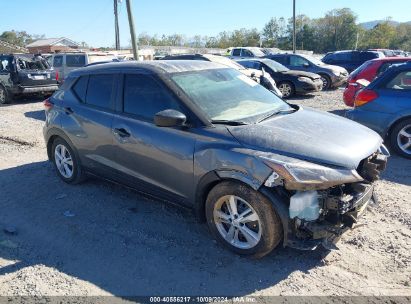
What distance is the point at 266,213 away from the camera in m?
3.24

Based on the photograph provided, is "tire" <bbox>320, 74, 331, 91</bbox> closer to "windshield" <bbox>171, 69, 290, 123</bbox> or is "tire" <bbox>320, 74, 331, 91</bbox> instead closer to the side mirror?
"windshield" <bbox>171, 69, 290, 123</bbox>

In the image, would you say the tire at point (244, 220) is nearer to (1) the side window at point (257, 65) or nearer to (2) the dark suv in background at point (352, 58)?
(1) the side window at point (257, 65)

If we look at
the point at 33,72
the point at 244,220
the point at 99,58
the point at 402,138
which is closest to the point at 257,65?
the point at 99,58

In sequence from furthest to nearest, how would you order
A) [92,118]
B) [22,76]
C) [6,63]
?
[6,63] < [22,76] < [92,118]

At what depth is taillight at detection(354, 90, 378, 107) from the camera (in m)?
6.60

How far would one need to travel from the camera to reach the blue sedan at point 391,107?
6.38m

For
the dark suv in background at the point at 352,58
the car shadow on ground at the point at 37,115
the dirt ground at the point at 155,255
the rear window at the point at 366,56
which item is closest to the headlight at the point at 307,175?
the dirt ground at the point at 155,255

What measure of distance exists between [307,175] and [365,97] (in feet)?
13.8

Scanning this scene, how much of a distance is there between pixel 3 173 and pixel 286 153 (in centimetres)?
488

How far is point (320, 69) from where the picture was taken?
16438mm

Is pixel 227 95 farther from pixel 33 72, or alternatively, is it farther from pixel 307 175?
pixel 33 72

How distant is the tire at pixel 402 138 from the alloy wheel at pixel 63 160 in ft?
16.9

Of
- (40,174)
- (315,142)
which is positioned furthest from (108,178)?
(315,142)

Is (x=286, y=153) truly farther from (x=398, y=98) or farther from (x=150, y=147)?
(x=398, y=98)
